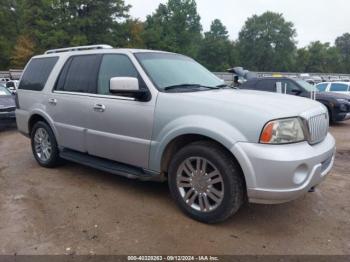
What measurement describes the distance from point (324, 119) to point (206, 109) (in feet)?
4.48

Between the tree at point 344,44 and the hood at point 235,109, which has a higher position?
the tree at point 344,44

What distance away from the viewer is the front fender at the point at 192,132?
133 inches

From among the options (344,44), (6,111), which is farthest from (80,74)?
(344,44)

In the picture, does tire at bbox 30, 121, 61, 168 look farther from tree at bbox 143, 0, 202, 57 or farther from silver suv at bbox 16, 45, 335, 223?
tree at bbox 143, 0, 202, 57

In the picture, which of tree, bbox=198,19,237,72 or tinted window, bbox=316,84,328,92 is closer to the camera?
tinted window, bbox=316,84,328,92

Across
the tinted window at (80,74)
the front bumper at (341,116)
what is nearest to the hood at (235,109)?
the tinted window at (80,74)

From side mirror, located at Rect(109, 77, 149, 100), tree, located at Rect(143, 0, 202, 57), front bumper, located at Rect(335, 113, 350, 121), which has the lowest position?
front bumper, located at Rect(335, 113, 350, 121)

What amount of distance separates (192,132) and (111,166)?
1.36 m

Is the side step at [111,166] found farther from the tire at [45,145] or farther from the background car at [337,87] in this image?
the background car at [337,87]

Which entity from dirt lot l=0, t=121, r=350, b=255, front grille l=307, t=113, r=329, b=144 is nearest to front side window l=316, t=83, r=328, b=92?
dirt lot l=0, t=121, r=350, b=255

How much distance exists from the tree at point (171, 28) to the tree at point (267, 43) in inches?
640

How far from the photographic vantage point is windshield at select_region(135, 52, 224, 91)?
4.21m

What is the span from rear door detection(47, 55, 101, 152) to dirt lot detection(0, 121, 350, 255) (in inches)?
26.3

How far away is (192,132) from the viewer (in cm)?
363
